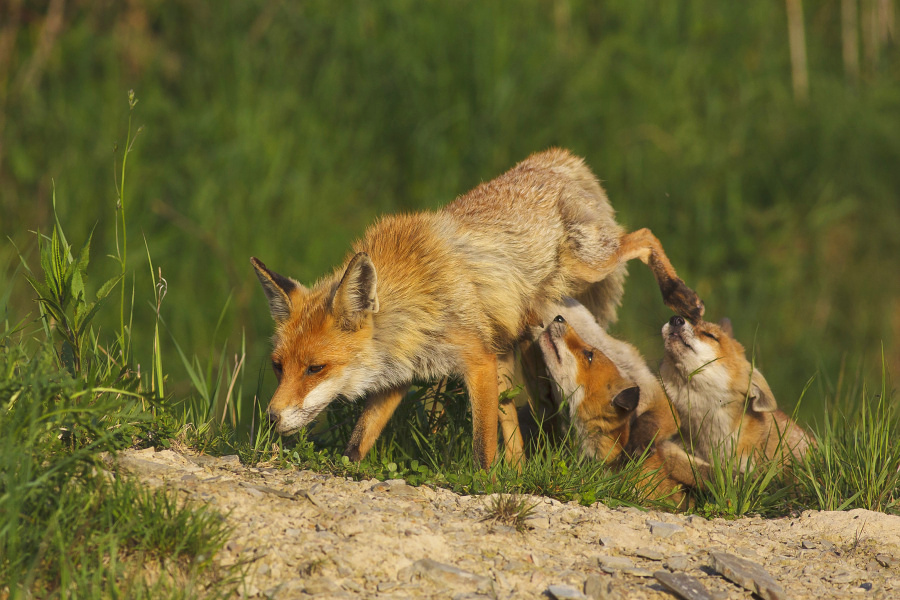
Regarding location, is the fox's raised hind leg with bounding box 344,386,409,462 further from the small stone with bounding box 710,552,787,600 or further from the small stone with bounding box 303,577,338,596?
the small stone with bounding box 710,552,787,600

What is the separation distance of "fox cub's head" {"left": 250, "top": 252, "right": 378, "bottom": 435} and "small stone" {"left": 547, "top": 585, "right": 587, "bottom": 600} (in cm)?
189

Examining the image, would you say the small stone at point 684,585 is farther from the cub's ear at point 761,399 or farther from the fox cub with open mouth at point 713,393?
the cub's ear at point 761,399

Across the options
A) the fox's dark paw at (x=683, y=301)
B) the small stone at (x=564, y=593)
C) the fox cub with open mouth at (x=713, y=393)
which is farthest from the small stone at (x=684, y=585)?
the fox's dark paw at (x=683, y=301)

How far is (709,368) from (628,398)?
0.64 metres

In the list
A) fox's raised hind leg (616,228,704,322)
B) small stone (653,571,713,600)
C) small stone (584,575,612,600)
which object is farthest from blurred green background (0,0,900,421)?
small stone (584,575,612,600)

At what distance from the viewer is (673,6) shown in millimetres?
12695

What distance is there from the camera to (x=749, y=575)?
13.1ft

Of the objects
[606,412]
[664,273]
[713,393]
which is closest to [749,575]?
[606,412]

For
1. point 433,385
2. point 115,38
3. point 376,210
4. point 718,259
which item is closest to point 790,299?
point 718,259

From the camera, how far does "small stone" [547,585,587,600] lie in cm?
371

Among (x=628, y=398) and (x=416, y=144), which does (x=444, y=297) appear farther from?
(x=416, y=144)

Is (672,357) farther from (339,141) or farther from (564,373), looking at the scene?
(339,141)

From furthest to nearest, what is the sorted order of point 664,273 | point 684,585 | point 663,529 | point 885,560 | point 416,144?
point 416,144
point 664,273
point 663,529
point 885,560
point 684,585

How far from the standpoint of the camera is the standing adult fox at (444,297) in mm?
5188
